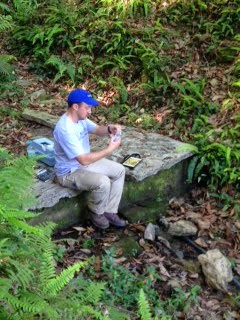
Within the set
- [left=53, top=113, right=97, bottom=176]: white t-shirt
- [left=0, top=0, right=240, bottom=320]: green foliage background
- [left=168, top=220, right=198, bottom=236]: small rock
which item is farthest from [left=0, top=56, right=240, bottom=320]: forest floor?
[left=53, top=113, right=97, bottom=176]: white t-shirt

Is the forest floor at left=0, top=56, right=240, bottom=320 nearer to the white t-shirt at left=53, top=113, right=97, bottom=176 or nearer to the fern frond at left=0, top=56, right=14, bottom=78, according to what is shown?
the white t-shirt at left=53, top=113, right=97, bottom=176

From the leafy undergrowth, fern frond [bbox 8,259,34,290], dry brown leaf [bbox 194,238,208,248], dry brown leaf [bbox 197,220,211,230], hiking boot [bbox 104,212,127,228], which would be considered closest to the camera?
fern frond [bbox 8,259,34,290]

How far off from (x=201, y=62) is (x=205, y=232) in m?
3.69

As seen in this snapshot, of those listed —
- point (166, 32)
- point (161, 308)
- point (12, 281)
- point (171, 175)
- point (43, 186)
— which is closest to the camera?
point (12, 281)

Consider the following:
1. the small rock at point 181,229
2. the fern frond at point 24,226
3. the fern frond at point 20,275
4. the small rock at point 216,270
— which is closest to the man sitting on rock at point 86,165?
the small rock at point 181,229

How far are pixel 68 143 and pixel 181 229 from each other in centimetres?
204

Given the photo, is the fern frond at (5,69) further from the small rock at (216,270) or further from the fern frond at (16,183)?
the small rock at (216,270)

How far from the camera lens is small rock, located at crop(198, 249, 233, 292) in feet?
18.2

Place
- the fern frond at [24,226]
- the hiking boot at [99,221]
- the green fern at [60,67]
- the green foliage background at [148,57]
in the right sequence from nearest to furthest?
1. the fern frond at [24,226]
2. the hiking boot at [99,221]
3. the green foliage background at [148,57]
4. the green fern at [60,67]

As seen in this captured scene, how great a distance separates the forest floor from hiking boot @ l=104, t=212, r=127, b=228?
0.33 feet

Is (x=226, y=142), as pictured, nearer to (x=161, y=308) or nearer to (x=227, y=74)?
(x=227, y=74)

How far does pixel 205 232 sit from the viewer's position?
6504 mm

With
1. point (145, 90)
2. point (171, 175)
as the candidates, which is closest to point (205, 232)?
point (171, 175)

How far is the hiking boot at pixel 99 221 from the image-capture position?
602 cm
